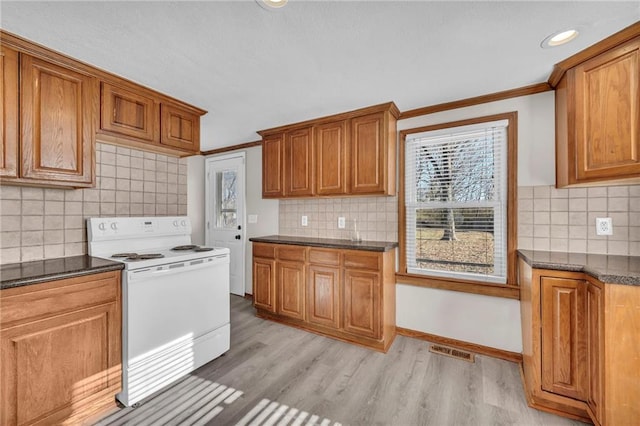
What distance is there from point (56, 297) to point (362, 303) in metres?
2.17

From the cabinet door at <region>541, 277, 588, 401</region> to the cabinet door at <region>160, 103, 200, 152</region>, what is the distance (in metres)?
3.06

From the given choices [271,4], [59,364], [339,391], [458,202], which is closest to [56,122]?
[59,364]

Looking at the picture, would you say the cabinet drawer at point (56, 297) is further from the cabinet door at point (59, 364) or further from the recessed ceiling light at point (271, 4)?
the recessed ceiling light at point (271, 4)

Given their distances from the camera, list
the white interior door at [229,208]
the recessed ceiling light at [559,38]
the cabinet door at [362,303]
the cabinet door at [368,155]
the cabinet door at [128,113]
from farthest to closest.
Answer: the white interior door at [229,208] < the cabinet door at [368,155] < the cabinet door at [362,303] < the cabinet door at [128,113] < the recessed ceiling light at [559,38]

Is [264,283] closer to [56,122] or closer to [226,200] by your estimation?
[226,200]

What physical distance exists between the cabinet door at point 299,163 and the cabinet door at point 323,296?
90cm

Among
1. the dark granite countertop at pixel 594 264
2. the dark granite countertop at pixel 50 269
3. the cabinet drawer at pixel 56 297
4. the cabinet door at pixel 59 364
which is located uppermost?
the dark granite countertop at pixel 594 264

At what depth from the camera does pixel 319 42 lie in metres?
1.62

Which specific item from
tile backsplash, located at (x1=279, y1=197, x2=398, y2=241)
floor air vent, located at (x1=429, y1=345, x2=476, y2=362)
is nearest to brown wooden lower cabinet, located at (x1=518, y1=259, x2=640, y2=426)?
floor air vent, located at (x1=429, y1=345, x2=476, y2=362)

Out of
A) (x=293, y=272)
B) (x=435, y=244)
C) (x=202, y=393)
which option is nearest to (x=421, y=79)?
(x=435, y=244)

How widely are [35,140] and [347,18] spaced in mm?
2068

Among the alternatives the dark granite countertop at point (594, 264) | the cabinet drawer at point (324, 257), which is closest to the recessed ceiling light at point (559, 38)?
the dark granite countertop at point (594, 264)

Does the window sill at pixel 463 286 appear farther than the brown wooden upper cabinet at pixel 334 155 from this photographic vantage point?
No

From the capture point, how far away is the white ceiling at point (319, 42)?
1363mm
